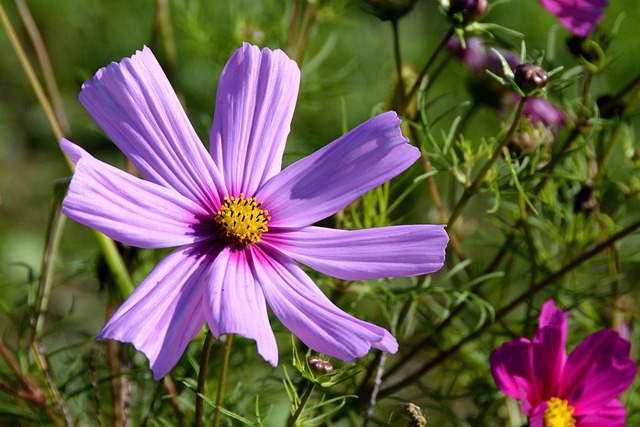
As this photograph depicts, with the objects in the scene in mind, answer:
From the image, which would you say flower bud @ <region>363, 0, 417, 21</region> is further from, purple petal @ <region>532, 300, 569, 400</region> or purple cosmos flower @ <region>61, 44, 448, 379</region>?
purple petal @ <region>532, 300, 569, 400</region>

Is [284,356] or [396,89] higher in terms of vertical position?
[396,89]

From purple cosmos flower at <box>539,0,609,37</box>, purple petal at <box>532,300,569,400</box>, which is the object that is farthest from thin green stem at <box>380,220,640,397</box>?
purple cosmos flower at <box>539,0,609,37</box>

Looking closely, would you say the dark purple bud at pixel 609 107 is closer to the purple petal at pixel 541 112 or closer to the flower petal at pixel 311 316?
the purple petal at pixel 541 112

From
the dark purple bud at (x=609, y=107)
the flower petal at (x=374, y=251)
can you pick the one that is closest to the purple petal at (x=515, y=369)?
the flower petal at (x=374, y=251)

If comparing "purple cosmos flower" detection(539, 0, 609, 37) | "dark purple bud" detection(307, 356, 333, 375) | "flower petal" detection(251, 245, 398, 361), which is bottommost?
"dark purple bud" detection(307, 356, 333, 375)

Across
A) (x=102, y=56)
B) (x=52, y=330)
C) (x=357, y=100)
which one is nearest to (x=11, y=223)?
(x=102, y=56)

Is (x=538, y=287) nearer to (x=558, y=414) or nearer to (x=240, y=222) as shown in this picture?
(x=558, y=414)

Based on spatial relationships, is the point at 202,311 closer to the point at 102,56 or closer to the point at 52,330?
the point at 52,330
